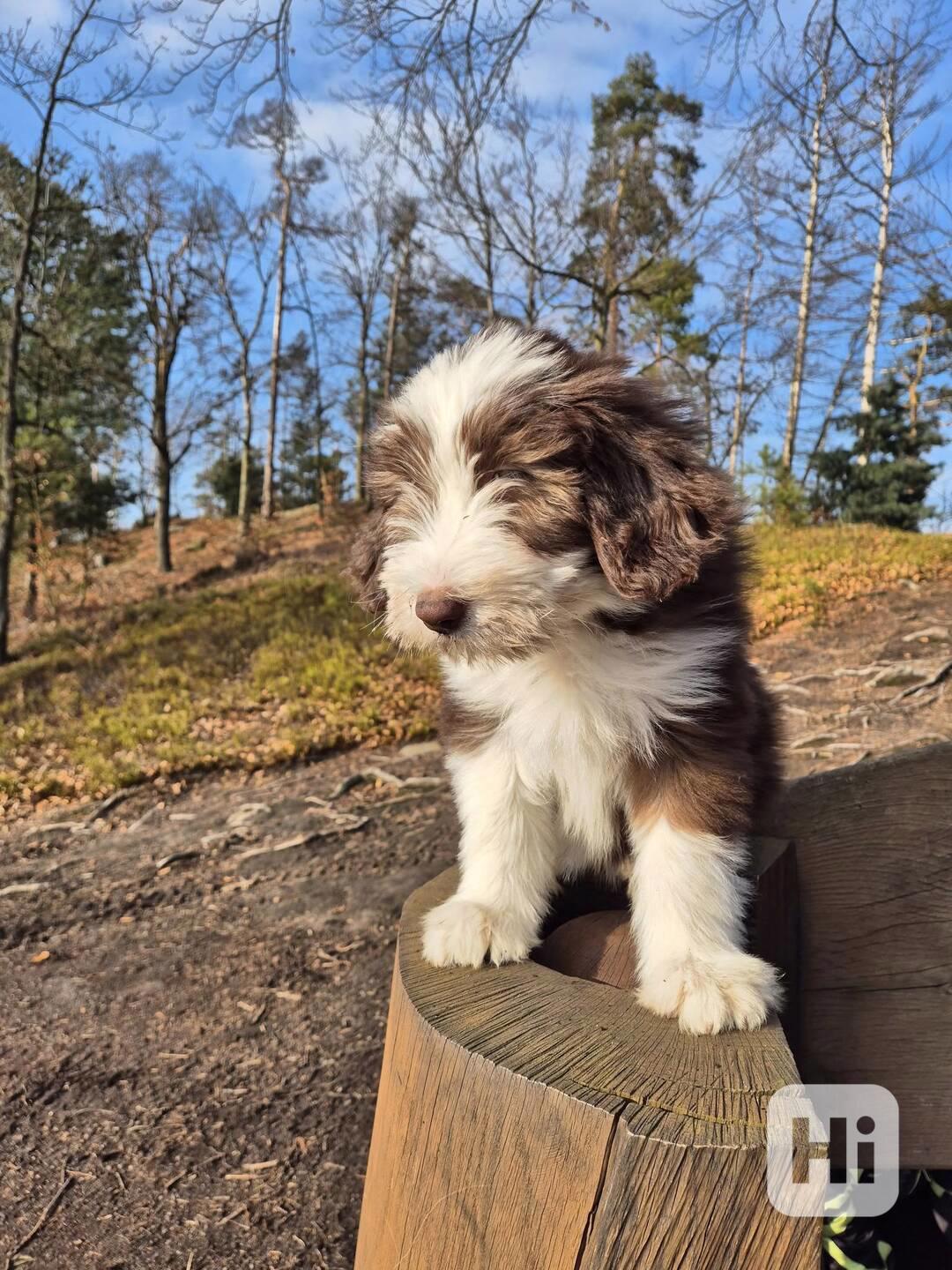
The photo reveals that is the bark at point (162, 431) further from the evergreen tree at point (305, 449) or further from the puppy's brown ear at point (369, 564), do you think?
the puppy's brown ear at point (369, 564)

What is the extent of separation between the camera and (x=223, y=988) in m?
4.83

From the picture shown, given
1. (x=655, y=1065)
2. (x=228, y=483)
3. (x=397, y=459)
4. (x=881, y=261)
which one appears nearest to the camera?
(x=655, y=1065)

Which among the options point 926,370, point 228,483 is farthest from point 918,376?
point 228,483

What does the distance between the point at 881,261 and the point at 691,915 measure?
12.7 meters

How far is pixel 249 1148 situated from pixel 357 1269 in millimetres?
1650

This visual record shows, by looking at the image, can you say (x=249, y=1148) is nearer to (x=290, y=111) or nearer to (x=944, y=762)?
(x=944, y=762)

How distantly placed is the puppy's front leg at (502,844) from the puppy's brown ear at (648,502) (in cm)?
70

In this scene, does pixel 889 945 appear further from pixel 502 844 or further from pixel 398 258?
pixel 398 258

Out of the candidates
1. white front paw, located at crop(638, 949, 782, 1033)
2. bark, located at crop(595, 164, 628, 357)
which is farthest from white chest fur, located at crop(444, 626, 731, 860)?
bark, located at crop(595, 164, 628, 357)

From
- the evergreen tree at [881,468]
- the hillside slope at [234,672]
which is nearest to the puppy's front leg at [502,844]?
the hillside slope at [234,672]

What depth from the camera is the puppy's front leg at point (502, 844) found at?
2.31m

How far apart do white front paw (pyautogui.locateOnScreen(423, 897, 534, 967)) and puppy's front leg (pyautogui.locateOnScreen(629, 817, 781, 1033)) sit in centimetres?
31

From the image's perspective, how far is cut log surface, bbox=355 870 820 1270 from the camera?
4.22ft

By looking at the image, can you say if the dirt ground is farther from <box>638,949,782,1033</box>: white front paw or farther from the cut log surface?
<box>638,949,782,1033</box>: white front paw
